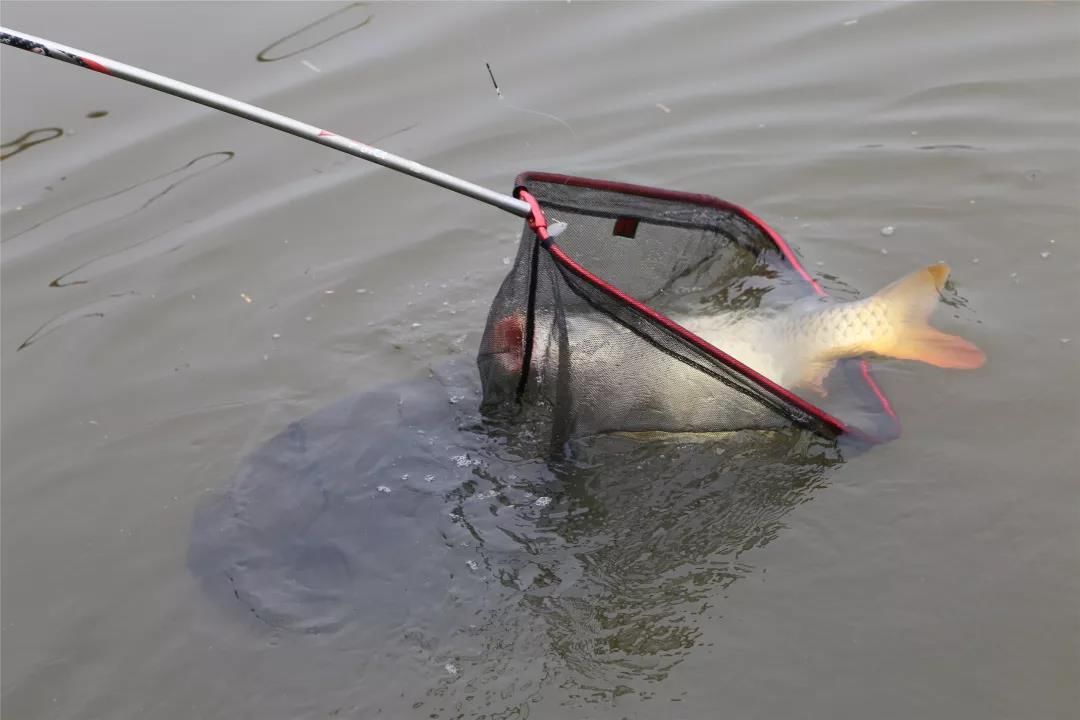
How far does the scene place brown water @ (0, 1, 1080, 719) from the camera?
10.4 feet

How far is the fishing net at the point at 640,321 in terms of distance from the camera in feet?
11.0

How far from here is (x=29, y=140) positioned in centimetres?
662

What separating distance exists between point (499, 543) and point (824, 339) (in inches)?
56.1

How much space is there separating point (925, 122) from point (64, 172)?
5245 mm

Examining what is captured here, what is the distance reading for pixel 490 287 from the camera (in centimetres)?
512

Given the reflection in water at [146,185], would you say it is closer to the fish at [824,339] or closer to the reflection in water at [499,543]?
the reflection in water at [499,543]

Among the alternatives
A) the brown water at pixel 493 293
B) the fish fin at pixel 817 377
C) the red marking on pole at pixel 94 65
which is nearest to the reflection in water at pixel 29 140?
the brown water at pixel 493 293

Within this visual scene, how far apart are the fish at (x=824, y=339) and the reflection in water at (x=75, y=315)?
2669 mm

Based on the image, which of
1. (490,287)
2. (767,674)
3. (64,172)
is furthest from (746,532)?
(64,172)

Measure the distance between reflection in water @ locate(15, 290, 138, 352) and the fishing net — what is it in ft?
8.36

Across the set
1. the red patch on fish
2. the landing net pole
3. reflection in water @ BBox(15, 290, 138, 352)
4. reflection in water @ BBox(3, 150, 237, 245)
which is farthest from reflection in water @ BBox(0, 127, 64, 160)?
the red patch on fish

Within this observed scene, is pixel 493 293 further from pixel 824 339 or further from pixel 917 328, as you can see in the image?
pixel 917 328

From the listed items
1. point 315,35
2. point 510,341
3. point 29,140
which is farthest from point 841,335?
point 29,140

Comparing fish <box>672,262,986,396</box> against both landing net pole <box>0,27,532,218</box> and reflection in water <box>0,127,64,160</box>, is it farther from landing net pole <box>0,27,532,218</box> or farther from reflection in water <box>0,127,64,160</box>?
reflection in water <box>0,127,64,160</box>
